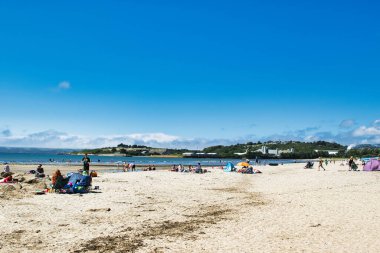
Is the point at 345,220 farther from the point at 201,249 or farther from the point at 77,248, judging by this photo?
the point at 77,248

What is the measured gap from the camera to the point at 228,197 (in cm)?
2209

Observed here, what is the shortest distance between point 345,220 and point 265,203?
5398 millimetres

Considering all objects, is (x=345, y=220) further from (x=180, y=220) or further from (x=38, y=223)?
Result: (x=38, y=223)

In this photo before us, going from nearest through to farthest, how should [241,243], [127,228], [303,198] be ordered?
[241,243] → [127,228] → [303,198]

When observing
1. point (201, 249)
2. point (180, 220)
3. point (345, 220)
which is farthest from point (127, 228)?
point (345, 220)

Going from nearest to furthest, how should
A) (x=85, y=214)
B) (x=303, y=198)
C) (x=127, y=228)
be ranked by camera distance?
(x=127, y=228), (x=85, y=214), (x=303, y=198)

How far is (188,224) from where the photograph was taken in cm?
1366

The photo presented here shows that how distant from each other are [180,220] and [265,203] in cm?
627

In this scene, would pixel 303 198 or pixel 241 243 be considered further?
pixel 303 198

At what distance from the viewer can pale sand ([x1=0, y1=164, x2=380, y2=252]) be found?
10.5m

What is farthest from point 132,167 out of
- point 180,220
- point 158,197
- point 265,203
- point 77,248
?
point 77,248

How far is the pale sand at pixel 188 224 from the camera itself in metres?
10.5

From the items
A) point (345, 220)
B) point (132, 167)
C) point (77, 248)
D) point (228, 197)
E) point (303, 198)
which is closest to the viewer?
point (77, 248)

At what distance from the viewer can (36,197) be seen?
19672mm
